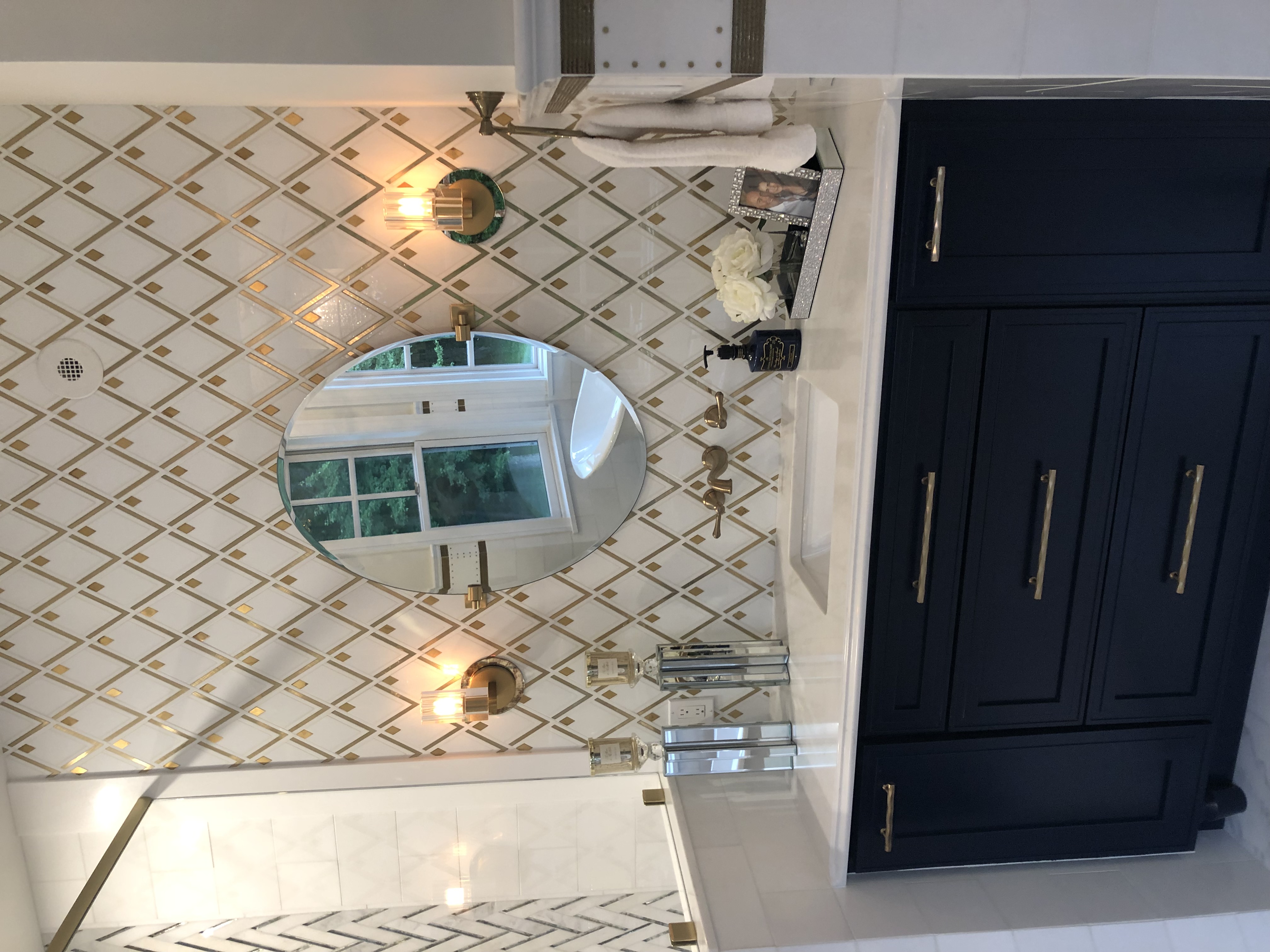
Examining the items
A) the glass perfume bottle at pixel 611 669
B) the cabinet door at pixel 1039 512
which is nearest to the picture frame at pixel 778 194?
the cabinet door at pixel 1039 512

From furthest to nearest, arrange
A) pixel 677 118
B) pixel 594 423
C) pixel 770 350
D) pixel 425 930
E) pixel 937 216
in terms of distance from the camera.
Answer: pixel 425 930, pixel 594 423, pixel 770 350, pixel 937 216, pixel 677 118

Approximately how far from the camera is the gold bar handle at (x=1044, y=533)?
1.72 metres

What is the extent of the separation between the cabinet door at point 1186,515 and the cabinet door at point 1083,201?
0.11 m

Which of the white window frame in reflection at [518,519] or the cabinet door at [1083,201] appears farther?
the white window frame in reflection at [518,519]

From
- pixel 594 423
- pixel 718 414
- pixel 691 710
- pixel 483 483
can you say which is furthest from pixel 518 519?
pixel 691 710

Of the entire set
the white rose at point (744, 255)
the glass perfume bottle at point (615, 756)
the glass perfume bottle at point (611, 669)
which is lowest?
the glass perfume bottle at point (615, 756)

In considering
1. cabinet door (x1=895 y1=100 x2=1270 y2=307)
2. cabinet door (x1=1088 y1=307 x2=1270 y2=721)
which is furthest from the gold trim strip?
cabinet door (x1=1088 y1=307 x2=1270 y2=721)

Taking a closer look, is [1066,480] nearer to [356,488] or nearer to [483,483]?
[483,483]

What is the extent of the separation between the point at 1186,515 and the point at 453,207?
5.55ft

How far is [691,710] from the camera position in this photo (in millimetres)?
2344

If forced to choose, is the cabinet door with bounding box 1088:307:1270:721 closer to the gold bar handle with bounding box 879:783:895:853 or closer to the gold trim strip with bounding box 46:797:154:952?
the gold bar handle with bounding box 879:783:895:853

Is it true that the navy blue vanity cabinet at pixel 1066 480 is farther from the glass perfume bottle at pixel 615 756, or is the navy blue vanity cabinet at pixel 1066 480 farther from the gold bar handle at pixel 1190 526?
the glass perfume bottle at pixel 615 756

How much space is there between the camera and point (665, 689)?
224 cm

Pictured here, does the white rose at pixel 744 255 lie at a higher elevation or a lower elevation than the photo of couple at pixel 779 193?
lower
